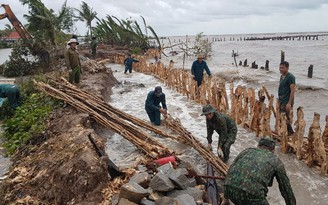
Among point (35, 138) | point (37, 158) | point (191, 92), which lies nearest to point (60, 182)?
point (37, 158)

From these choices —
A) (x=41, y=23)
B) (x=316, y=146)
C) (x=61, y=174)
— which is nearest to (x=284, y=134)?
(x=316, y=146)

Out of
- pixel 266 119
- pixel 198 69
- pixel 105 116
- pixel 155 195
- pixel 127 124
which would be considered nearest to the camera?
pixel 155 195

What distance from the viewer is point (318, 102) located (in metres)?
11.3

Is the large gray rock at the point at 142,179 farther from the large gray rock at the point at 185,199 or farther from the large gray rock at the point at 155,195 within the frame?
the large gray rock at the point at 185,199

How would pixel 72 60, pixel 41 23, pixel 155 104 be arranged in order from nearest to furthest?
pixel 155 104 < pixel 72 60 < pixel 41 23

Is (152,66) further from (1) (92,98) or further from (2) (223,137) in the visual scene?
(2) (223,137)

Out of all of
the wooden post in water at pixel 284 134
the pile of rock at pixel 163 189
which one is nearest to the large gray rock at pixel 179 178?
the pile of rock at pixel 163 189

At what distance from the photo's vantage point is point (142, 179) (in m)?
3.74

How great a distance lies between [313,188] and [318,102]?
307 inches

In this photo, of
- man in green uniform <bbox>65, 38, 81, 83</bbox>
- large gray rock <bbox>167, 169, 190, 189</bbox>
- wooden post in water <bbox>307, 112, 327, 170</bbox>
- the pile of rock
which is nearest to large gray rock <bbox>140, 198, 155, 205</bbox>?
the pile of rock

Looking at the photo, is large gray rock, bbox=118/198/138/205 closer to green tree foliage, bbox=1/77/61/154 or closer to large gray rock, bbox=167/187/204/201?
large gray rock, bbox=167/187/204/201

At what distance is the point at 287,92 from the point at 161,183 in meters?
3.65

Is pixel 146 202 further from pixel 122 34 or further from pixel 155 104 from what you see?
pixel 122 34

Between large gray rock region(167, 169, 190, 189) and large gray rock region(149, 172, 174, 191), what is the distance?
0.23 feet
